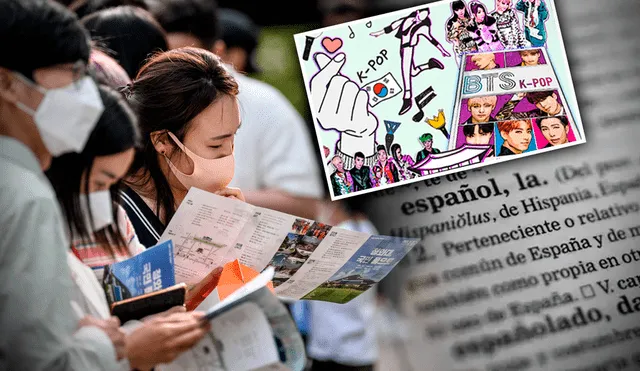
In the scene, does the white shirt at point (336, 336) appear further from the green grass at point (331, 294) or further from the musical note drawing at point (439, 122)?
the musical note drawing at point (439, 122)

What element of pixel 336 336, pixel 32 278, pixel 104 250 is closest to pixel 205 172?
pixel 104 250

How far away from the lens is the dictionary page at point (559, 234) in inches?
93.8

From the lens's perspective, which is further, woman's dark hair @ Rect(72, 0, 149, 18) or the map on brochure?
woman's dark hair @ Rect(72, 0, 149, 18)

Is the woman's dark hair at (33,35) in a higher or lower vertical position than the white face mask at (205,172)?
higher

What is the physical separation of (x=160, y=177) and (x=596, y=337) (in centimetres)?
115

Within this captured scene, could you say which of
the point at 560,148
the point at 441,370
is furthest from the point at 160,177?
the point at 441,370

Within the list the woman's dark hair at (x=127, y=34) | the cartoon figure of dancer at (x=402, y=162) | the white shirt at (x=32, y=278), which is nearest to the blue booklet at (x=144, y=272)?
the white shirt at (x=32, y=278)

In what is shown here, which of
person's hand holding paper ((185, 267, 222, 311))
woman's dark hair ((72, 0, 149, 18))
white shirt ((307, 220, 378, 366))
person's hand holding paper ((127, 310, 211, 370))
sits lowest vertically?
white shirt ((307, 220, 378, 366))

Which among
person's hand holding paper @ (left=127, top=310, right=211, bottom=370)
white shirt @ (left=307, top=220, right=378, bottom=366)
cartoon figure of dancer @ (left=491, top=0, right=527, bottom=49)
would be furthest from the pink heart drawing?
white shirt @ (left=307, top=220, right=378, bottom=366)

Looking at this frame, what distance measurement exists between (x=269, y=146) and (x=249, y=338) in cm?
175

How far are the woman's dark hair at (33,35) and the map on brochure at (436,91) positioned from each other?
649 mm

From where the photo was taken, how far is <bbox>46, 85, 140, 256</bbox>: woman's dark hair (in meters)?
1.71

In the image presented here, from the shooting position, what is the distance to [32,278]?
154cm

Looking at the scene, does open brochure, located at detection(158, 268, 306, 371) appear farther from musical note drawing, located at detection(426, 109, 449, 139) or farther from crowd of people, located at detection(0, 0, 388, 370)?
musical note drawing, located at detection(426, 109, 449, 139)
